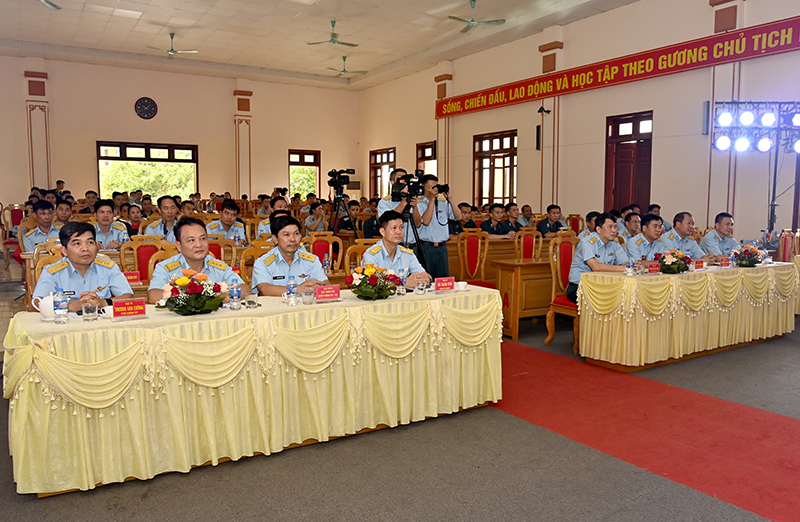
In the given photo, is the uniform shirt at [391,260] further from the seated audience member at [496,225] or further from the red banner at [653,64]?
the red banner at [653,64]

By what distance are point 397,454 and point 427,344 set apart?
59 centimetres

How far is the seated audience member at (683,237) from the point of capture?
520 centimetres

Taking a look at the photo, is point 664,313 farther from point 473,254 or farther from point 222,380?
point 222,380

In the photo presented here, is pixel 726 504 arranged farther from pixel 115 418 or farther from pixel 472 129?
pixel 472 129

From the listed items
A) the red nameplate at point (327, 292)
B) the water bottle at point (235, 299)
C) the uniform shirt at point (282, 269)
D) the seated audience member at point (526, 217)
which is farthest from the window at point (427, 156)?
the water bottle at point (235, 299)

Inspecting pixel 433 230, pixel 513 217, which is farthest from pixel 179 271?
pixel 513 217

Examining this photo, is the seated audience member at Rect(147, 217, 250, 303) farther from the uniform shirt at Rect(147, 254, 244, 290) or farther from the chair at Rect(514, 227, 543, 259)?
the chair at Rect(514, 227, 543, 259)

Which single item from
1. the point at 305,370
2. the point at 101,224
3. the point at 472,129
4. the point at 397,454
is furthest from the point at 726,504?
the point at 472,129

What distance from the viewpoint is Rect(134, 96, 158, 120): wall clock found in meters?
12.9

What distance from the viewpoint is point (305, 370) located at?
2.64 m

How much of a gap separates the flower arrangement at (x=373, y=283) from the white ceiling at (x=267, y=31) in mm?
7125

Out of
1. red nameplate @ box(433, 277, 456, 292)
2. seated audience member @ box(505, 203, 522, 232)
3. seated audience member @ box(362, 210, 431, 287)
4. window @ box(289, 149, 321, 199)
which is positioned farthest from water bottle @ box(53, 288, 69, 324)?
window @ box(289, 149, 321, 199)

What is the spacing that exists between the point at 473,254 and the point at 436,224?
2.86 feet

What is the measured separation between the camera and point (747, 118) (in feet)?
21.6
